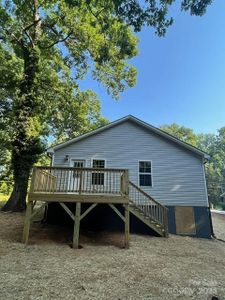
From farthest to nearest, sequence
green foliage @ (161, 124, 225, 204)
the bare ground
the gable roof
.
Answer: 1. green foliage @ (161, 124, 225, 204)
2. the gable roof
3. the bare ground

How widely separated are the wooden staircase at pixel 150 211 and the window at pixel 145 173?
0.92 metres

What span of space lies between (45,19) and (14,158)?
1071cm

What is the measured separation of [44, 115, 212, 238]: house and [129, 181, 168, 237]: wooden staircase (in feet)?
1.11

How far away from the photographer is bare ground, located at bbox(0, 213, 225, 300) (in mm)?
4922

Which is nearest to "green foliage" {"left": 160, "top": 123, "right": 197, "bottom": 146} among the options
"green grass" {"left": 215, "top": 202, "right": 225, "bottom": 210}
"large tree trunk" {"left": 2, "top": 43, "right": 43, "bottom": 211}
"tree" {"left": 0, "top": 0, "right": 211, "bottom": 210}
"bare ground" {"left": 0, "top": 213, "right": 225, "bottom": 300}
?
"green grass" {"left": 215, "top": 202, "right": 225, "bottom": 210}

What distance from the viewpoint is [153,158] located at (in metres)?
13.2

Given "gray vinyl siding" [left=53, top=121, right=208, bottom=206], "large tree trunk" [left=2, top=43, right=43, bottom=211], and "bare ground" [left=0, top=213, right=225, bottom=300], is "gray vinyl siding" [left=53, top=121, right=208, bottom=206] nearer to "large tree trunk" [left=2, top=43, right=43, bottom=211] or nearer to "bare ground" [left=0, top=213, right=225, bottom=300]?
"large tree trunk" [left=2, top=43, right=43, bottom=211]

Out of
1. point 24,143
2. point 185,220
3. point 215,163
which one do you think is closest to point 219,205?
point 215,163

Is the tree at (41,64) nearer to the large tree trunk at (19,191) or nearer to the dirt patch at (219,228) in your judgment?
the large tree trunk at (19,191)

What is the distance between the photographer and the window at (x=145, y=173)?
1285cm

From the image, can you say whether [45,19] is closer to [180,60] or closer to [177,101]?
[180,60]

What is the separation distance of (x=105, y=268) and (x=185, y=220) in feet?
24.0

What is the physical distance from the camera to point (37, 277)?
5.42 meters

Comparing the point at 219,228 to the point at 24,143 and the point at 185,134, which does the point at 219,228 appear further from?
the point at 185,134
